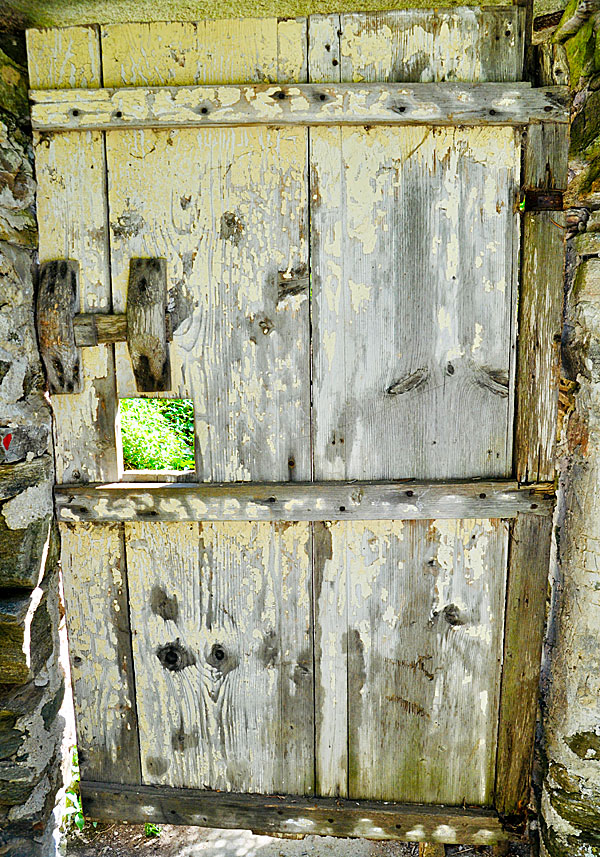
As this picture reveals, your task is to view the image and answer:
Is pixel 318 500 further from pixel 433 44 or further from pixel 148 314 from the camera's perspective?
pixel 433 44

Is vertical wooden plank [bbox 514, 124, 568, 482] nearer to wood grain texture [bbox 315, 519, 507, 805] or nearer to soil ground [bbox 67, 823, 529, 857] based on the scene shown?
wood grain texture [bbox 315, 519, 507, 805]

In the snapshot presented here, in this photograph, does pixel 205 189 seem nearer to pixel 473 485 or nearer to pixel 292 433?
pixel 292 433

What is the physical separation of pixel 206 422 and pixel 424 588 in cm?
66

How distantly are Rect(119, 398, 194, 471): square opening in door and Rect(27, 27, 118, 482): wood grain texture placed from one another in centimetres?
183

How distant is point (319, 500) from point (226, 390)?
335mm

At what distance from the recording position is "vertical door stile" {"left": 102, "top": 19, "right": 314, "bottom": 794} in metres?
1.18

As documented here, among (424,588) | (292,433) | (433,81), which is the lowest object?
(424,588)

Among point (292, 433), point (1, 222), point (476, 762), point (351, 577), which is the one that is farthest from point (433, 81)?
point (476, 762)

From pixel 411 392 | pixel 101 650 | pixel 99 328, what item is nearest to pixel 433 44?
pixel 411 392

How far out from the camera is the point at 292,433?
1253 millimetres

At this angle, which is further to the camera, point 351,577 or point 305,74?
point 351,577

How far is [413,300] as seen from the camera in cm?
122

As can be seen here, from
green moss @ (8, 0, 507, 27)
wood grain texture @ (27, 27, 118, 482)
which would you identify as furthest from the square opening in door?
green moss @ (8, 0, 507, 27)

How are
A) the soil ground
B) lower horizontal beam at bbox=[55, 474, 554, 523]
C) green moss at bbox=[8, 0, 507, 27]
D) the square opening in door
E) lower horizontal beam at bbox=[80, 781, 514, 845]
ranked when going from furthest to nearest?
the square opening in door < the soil ground < lower horizontal beam at bbox=[80, 781, 514, 845] < lower horizontal beam at bbox=[55, 474, 554, 523] < green moss at bbox=[8, 0, 507, 27]
